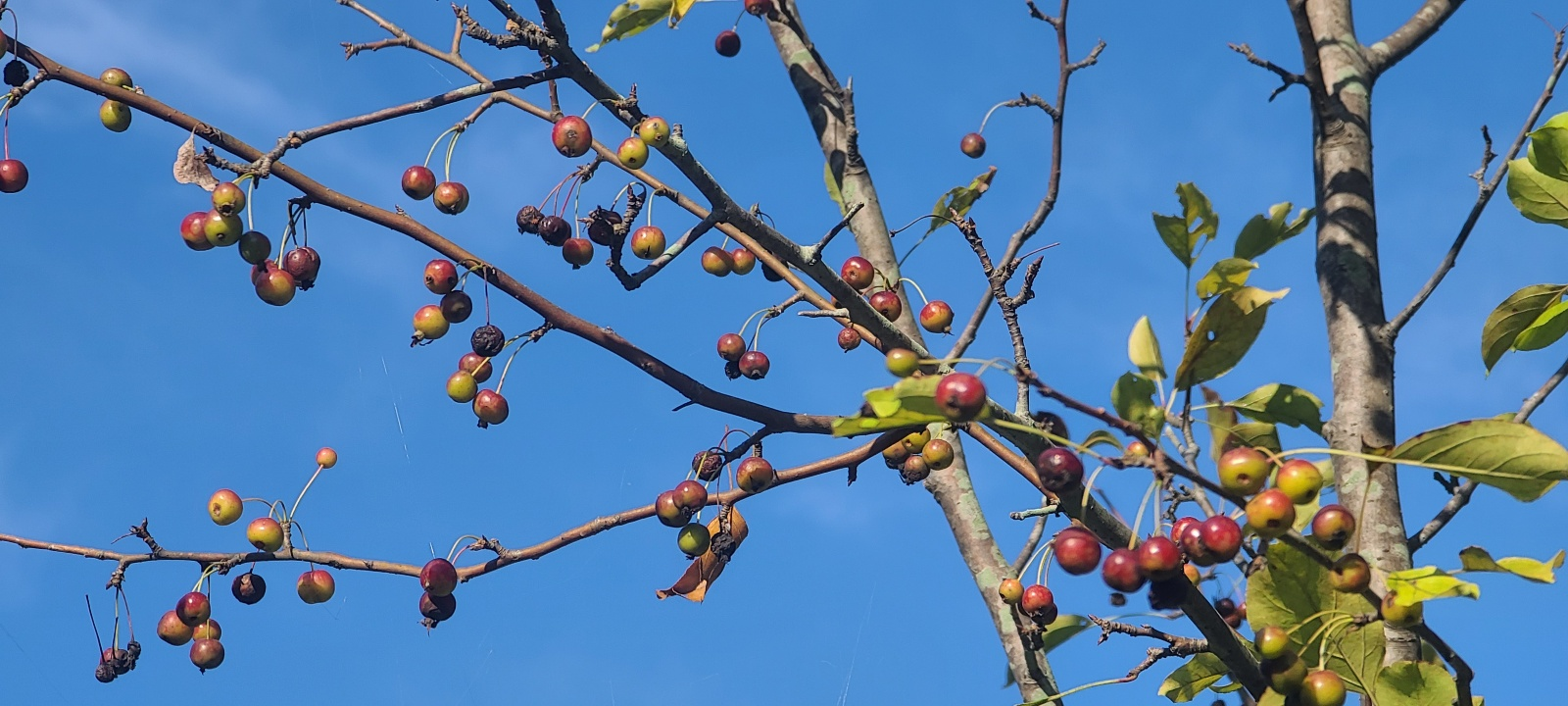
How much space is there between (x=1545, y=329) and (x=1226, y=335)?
3.16ft

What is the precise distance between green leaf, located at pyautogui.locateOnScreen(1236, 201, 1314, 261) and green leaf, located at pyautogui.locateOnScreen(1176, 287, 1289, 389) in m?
0.68

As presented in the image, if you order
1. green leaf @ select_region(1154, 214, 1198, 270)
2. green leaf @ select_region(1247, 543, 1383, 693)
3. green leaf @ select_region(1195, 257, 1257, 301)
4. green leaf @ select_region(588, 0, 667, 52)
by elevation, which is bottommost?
green leaf @ select_region(1247, 543, 1383, 693)

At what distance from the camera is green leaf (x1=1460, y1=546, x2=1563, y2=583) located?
1834mm

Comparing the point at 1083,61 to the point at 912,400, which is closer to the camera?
the point at 912,400

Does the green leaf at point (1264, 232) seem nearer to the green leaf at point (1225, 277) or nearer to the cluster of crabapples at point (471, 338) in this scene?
the green leaf at point (1225, 277)

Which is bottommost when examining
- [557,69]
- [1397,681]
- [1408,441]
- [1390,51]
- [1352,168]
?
[1397,681]

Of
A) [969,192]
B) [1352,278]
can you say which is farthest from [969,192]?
[1352,278]

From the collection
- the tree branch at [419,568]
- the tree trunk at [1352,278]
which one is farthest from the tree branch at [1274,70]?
the tree branch at [419,568]

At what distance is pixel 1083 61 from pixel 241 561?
243 centimetres

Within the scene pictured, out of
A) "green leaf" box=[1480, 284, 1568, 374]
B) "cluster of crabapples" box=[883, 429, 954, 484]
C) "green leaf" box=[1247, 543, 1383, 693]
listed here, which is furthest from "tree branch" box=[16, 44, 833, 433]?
"green leaf" box=[1480, 284, 1568, 374]

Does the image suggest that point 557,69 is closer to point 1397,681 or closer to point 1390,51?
point 1397,681

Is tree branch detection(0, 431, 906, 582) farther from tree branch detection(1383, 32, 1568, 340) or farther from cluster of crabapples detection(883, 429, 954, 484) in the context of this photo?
tree branch detection(1383, 32, 1568, 340)

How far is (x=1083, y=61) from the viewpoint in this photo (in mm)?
3643

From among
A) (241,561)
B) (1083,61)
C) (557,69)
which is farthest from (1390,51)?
(241,561)
